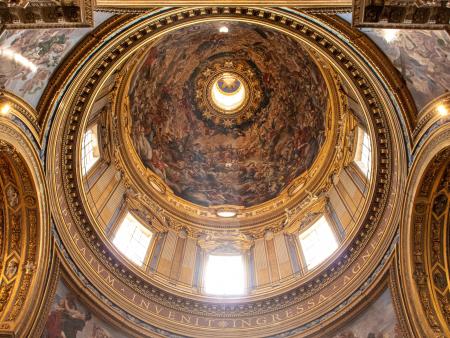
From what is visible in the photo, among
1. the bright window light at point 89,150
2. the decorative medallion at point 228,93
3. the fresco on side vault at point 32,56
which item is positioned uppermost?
the decorative medallion at point 228,93

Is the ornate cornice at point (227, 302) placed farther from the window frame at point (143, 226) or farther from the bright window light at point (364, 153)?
the bright window light at point (364, 153)

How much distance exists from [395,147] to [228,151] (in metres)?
13.5

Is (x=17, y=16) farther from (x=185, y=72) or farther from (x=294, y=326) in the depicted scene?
(x=185, y=72)

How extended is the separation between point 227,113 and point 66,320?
1635cm

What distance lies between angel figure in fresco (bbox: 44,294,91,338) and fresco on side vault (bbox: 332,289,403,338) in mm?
8170

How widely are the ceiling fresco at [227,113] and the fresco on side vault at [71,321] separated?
9.84 metres

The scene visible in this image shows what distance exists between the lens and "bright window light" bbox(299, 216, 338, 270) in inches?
699

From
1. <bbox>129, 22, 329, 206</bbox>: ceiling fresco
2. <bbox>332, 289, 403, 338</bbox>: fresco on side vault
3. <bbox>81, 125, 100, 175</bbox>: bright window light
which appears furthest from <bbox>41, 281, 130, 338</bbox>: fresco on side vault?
<bbox>129, 22, 329, 206</bbox>: ceiling fresco

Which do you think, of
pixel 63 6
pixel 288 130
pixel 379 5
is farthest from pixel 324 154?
pixel 63 6

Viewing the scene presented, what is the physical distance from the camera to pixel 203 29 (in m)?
22.0

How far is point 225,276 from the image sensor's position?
19.4 m

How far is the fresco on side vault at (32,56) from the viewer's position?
9.69 m

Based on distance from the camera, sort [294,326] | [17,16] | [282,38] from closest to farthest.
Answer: [17,16] < [294,326] < [282,38]

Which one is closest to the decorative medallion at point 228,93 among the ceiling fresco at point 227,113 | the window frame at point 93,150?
the ceiling fresco at point 227,113
